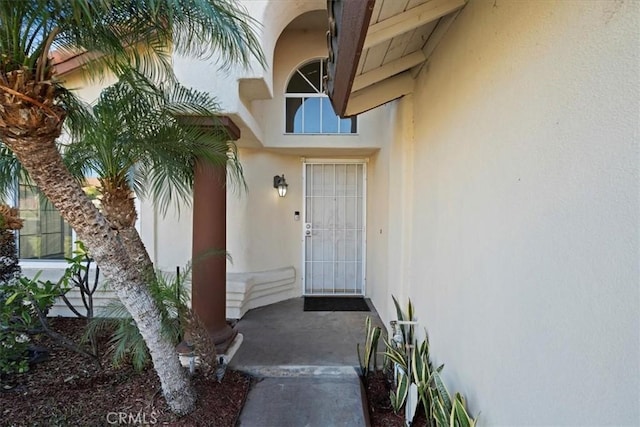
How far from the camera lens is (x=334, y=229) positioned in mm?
6504

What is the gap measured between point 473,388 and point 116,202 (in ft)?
10.6

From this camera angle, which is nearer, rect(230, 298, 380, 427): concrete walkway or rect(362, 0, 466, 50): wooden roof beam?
rect(362, 0, 466, 50): wooden roof beam

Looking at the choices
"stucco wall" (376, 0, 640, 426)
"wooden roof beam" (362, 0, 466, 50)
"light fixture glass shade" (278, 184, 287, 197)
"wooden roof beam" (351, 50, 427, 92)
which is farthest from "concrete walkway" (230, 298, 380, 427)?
"wooden roof beam" (362, 0, 466, 50)

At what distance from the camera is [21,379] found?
3484mm

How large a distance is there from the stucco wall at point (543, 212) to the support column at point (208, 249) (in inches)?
102

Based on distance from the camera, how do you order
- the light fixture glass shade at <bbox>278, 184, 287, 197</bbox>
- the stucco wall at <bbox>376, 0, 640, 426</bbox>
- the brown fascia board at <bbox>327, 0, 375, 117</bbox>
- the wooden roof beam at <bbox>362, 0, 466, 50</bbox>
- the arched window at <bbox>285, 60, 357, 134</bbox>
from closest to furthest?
the stucco wall at <bbox>376, 0, 640, 426</bbox>
the brown fascia board at <bbox>327, 0, 375, 117</bbox>
the wooden roof beam at <bbox>362, 0, 466, 50</bbox>
the arched window at <bbox>285, 60, 357, 134</bbox>
the light fixture glass shade at <bbox>278, 184, 287, 197</bbox>

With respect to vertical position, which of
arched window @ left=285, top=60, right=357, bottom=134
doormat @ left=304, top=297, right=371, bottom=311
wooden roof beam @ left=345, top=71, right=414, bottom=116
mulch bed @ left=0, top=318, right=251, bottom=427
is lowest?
mulch bed @ left=0, top=318, right=251, bottom=427

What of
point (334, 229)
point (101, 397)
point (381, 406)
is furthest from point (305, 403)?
point (334, 229)

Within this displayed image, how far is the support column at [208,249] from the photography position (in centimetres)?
381

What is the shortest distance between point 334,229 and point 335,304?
1.48 meters

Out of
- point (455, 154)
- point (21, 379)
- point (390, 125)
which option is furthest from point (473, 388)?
point (21, 379)

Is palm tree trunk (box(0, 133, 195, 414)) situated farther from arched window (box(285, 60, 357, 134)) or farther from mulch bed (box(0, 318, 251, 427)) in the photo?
arched window (box(285, 60, 357, 134))

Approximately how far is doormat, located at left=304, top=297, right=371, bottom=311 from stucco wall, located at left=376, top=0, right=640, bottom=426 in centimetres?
312

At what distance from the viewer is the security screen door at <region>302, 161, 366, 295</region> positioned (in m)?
6.47
